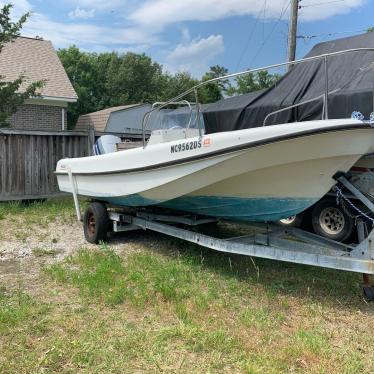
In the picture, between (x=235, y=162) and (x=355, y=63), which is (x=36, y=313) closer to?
(x=235, y=162)

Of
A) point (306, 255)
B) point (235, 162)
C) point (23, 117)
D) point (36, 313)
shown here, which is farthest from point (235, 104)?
point (23, 117)

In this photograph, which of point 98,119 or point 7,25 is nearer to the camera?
point 7,25

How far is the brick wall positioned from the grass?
12054 mm

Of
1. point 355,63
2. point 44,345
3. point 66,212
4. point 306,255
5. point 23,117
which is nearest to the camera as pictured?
point 44,345

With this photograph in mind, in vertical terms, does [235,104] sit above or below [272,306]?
above

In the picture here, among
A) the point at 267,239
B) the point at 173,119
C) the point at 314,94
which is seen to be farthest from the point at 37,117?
the point at 267,239

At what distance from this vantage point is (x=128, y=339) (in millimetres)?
3693

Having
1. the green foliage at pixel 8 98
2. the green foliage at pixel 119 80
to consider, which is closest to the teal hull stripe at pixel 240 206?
the green foliage at pixel 8 98

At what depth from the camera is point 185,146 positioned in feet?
16.6

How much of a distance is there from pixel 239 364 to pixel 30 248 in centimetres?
425

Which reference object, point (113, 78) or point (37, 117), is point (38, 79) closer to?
point (37, 117)

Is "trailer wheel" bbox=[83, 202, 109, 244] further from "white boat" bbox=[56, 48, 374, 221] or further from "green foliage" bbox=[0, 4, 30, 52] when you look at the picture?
"green foliage" bbox=[0, 4, 30, 52]

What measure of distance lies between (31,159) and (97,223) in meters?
4.54

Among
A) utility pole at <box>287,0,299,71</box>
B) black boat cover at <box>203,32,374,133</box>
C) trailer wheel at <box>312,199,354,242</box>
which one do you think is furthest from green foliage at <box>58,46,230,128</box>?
trailer wheel at <box>312,199,354,242</box>
